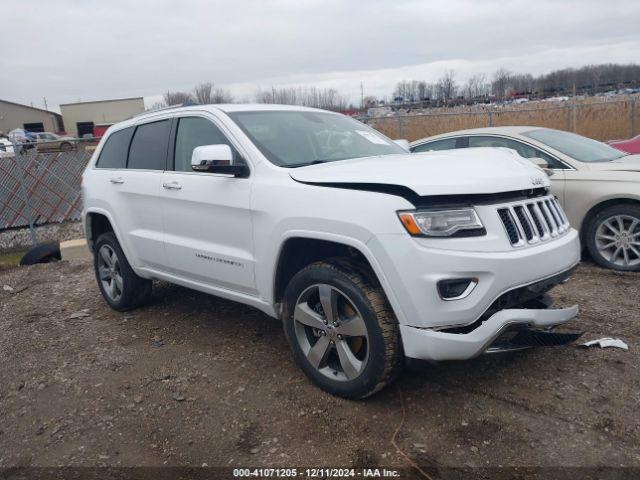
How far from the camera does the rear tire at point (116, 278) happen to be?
5180 mm

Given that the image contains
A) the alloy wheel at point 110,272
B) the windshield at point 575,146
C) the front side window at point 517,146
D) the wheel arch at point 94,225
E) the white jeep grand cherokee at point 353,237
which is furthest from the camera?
the windshield at point 575,146

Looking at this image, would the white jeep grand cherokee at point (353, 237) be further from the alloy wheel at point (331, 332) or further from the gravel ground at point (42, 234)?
the gravel ground at point (42, 234)

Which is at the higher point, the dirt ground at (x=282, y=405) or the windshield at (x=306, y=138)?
the windshield at (x=306, y=138)

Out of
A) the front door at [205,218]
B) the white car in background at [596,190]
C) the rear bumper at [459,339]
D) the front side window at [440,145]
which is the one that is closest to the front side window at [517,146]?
the white car in background at [596,190]

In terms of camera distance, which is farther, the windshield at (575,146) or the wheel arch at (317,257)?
the windshield at (575,146)

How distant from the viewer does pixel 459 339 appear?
2.84 meters

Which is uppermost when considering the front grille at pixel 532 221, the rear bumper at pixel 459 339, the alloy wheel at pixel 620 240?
the front grille at pixel 532 221

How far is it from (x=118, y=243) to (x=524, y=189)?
3685 millimetres

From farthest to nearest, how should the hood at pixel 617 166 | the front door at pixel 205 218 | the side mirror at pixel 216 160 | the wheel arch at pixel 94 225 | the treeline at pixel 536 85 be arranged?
the treeline at pixel 536 85
the hood at pixel 617 166
the wheel arch at pixel 94 225
the front door at pixel 205 218
the side mirror at pixel 216 160

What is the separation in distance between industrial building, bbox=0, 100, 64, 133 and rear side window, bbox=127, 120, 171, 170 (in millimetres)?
59941

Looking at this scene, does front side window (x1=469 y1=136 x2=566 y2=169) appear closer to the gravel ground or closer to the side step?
the side step

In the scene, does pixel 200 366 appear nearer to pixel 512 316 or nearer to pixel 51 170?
pixel 512 316

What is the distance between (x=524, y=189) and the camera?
3166 millimetres

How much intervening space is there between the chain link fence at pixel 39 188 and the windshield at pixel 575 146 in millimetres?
10145
